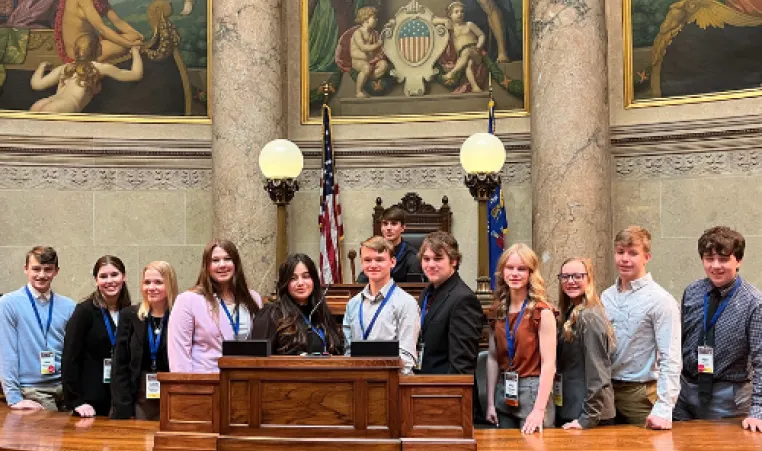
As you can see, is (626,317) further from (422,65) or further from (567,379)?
(422,65)

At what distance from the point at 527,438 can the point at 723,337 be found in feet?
5.05

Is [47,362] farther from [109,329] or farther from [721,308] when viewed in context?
[721,308]

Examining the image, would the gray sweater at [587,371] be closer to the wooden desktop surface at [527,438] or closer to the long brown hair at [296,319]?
the wooden desktop surface at [527,438]

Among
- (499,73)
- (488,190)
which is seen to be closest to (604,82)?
(499,73)

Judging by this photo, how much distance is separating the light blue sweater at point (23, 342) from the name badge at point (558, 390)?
383 cm

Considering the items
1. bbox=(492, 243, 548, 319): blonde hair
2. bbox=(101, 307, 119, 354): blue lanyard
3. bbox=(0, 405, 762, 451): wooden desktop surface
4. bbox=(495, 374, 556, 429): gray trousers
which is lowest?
bbox=(0, 405, 762, 451): wooden desktop surface

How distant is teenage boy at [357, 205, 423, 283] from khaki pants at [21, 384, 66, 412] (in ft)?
10.4

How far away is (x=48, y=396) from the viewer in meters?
7.79

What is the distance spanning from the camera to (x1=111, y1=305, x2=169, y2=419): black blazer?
682 cm

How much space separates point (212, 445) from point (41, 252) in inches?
112

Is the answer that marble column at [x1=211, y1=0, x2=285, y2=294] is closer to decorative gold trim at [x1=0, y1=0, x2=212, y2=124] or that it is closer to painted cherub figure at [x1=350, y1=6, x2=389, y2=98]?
decorative gold trim at [x1=0, y1=0, x2=212, y2=124]

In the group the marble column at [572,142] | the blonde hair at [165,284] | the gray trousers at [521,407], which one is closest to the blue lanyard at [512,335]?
the gray trousers at [521,407]

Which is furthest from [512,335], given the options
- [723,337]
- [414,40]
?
[414,40]

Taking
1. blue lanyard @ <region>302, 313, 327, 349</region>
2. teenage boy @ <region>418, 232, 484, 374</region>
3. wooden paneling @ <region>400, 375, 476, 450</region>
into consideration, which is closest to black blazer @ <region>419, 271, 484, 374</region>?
teenage boy @ <region>418, 232, 484, 374</region>
